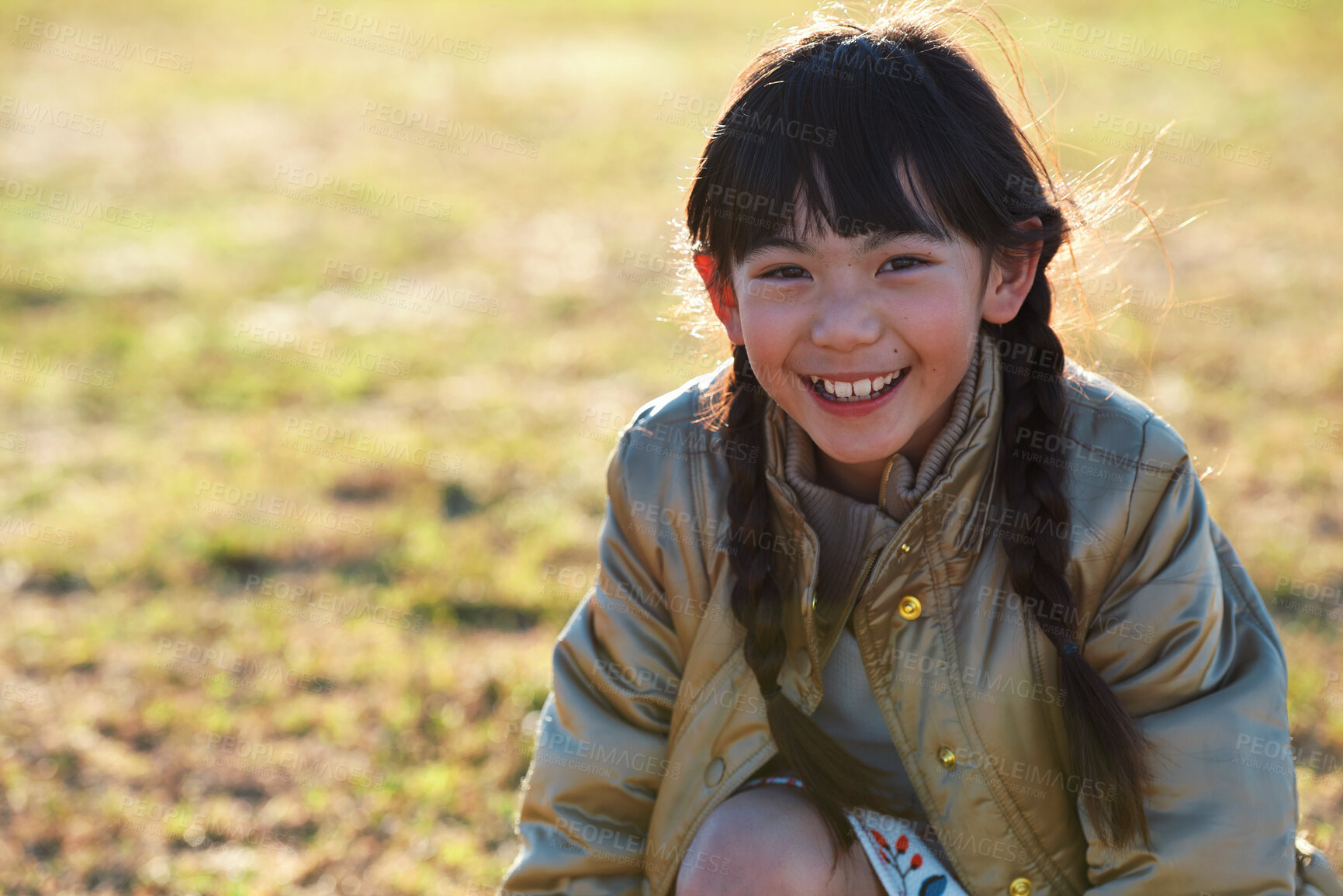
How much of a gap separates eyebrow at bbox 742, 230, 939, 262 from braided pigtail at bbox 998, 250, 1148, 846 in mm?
313

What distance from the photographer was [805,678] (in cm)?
207

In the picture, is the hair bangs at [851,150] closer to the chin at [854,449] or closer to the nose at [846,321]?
the nose at [846,321]

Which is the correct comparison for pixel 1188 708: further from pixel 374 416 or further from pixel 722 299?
pixel 374 416

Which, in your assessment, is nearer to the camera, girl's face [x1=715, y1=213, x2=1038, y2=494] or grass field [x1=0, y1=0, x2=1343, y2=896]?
girl's face [x1=715, y1=213, x2=1038, y2=494]

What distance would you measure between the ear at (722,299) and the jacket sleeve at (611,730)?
0.26 meters

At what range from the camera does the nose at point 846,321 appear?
6.21 feet

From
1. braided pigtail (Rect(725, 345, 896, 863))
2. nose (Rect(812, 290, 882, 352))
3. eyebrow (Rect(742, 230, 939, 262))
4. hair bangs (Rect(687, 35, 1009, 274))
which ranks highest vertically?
hair bangs (Rect(687, 35, 1009, 274))

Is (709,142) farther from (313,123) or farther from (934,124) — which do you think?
(313,123)

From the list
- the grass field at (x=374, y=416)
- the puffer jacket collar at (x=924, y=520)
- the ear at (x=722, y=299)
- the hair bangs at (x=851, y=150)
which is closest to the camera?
the hair bangs at (x=851, y=150)

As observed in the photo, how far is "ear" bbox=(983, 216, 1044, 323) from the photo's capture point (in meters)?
2.01

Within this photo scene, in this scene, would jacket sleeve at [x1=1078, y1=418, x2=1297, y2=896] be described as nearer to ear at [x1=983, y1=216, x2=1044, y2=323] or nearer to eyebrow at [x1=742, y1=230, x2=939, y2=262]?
ear at [x1=983, y1=216, x2=1044, y2=323]

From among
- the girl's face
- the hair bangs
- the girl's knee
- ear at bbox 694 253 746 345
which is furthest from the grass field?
the girl's knee

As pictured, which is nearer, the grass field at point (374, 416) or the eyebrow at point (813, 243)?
the eyebrow at point (813, 243)

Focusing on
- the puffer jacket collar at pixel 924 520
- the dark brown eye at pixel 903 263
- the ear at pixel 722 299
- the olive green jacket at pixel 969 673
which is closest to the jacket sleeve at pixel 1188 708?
the olive green jacket at pixel 969 673
